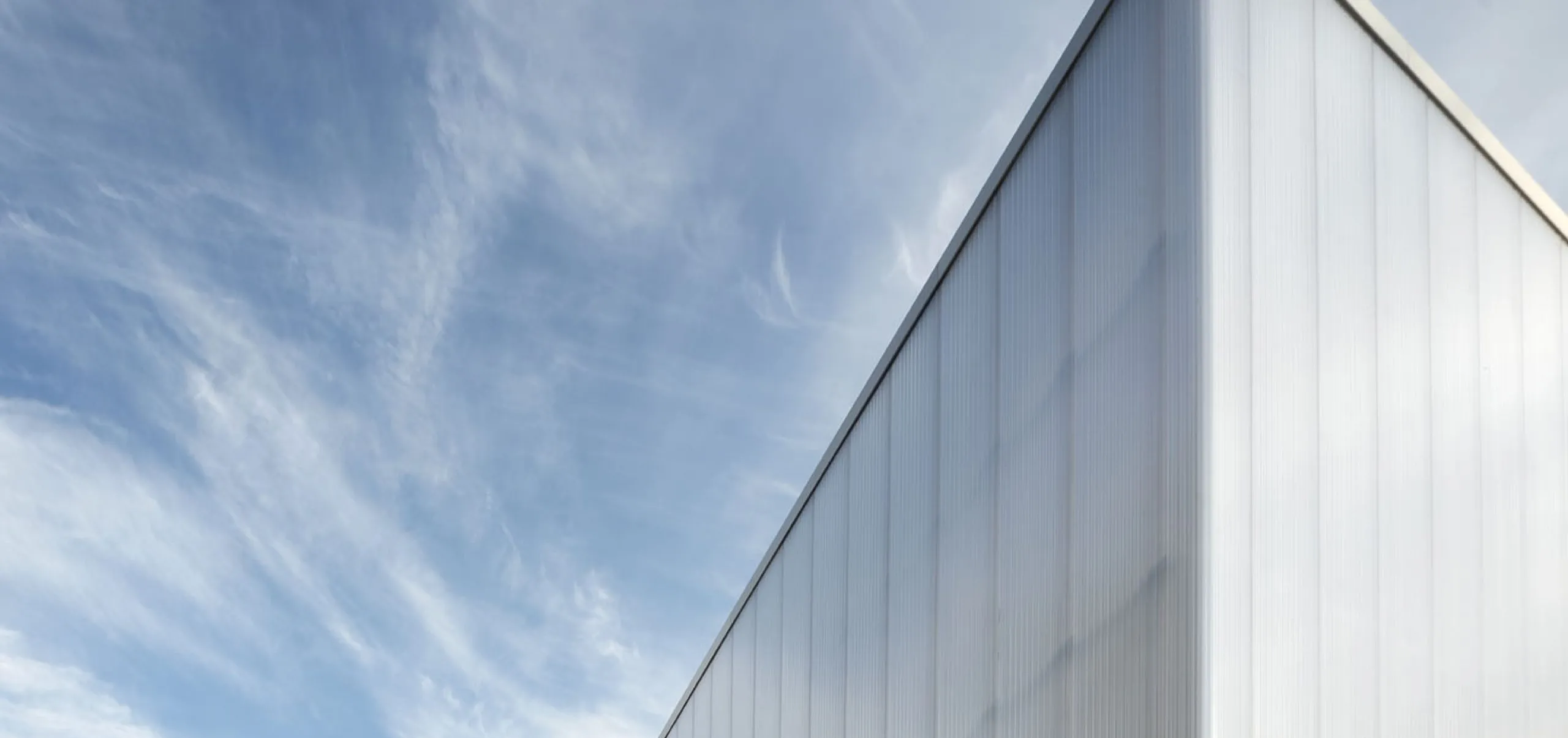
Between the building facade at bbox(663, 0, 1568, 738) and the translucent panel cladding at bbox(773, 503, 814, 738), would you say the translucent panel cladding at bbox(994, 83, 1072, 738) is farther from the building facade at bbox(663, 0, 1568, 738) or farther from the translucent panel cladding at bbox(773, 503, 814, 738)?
the translucent panel cladding at bbox(773, 503, 814, 738)

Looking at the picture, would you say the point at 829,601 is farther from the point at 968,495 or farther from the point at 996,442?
the point at 996,442

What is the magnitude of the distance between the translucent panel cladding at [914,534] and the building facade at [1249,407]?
0.10 m

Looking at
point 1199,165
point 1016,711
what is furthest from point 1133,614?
point 1199,165

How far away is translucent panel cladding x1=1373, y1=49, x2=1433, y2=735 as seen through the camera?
26.2ft

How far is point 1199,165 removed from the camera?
7.46 meters

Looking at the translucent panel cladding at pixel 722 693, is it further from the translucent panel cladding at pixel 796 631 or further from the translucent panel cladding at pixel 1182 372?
the translucent panel cladding at pixel 1182 372

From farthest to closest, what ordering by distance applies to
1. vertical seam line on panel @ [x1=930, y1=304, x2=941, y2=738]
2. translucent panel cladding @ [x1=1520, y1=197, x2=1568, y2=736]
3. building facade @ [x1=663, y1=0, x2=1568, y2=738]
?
vertical seam line on panel @ [x1=930, y1=304, x2=941, y2=738] → translucent panel cladding @ [x1=1520, y1=197, x2=1568, y2=736] → building facade @ [x1=663, y1=0, x2=1568, y2=738]

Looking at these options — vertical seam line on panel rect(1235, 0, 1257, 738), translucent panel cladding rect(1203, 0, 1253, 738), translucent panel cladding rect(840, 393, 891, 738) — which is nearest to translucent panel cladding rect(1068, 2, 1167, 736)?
translucent panel cladding rect(1203, 0, 1253, 738)

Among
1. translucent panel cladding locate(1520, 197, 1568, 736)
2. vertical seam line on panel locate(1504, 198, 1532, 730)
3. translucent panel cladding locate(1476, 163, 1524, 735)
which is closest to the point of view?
translucent panel cladding locate(1476, 163, 1524, 735)

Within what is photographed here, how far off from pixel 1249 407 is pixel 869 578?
19.1 ft

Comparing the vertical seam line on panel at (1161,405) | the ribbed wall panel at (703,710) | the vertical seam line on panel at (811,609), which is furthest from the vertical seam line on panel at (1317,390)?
the ribbed wall panel at (703,710)

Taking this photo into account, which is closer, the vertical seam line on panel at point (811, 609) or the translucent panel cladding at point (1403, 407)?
the translucent panel cladding at point (1403, 407)

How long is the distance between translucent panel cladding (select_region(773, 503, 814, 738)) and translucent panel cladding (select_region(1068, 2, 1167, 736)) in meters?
6.54

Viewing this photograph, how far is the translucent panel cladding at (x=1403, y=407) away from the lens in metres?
8.00
